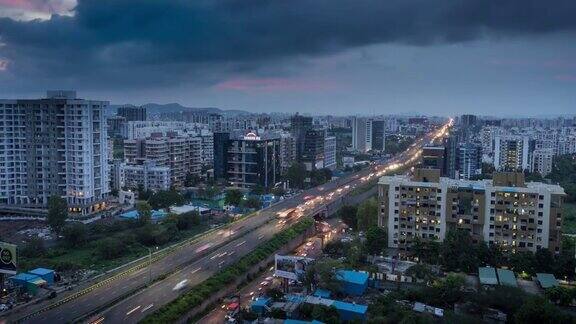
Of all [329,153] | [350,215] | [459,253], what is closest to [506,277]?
[459,253]

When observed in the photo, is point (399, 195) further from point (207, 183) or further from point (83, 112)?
point (207, 183)

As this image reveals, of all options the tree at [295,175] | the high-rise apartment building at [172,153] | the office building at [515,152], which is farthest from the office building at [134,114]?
the office building at [515,152]

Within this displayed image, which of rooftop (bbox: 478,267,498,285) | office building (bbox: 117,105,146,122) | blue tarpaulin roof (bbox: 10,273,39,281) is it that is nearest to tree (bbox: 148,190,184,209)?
blue tarpaulin roof (bbox: 10,273,39,281)

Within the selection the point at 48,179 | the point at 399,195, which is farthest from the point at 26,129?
the point at 399,195

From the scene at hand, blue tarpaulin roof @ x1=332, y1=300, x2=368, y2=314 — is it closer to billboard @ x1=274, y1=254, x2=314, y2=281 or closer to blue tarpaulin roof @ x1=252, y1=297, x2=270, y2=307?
blue tarpaulin roof @ x1=252, y1=297, x2=270, y2=307

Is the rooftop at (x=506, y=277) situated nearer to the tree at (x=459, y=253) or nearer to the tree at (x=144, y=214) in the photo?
the tree at (x=459, y=253)

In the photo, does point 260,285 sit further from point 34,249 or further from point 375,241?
point 34,249

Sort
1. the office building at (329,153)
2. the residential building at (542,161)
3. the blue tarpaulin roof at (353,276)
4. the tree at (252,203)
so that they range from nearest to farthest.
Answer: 1. the blue tarpaulin roof at (353,276)
2. the tree at (252,203)
3. the residential building at (542,161)
4. the office building at (329,153)
